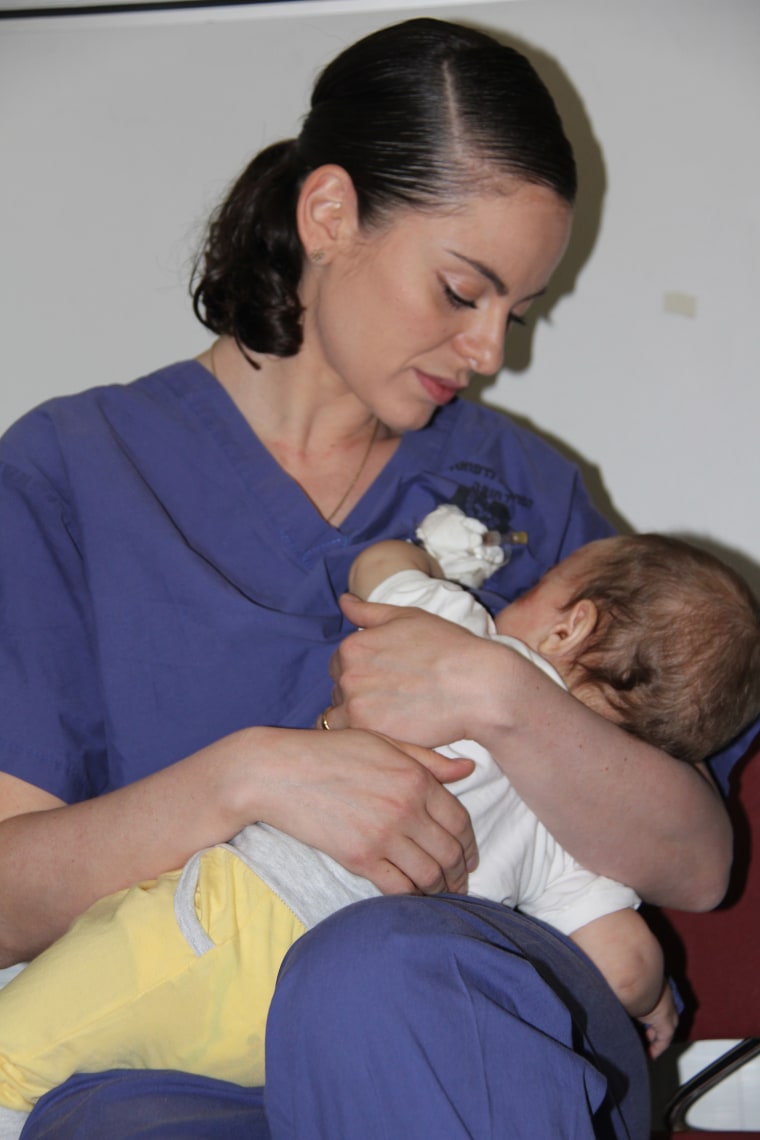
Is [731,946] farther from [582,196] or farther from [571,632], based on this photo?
[582,196]

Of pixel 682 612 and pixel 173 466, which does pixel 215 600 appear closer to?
pixel 173 466

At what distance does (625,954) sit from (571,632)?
14.4 inches

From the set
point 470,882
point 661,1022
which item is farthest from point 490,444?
point 661,1022

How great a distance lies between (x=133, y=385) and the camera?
5.27ft

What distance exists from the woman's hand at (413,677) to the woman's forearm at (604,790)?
0.08ft

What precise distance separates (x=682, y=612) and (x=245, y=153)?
1288mm

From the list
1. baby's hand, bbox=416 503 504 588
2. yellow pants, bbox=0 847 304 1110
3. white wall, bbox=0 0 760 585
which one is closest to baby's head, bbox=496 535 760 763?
baby's hand, bbox=416 503 504 588

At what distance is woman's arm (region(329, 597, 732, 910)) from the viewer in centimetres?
124

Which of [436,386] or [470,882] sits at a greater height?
[436,386]

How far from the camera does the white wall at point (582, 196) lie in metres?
2.11

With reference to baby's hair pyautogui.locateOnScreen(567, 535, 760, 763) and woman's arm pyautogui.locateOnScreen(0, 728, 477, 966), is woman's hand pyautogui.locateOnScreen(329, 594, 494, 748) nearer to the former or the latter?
woman's arm pyautogui.locateOnScreen(0, 728, 477, 966)

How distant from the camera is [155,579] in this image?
1405 mm

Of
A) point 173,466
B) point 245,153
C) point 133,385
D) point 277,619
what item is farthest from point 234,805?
point 245,153

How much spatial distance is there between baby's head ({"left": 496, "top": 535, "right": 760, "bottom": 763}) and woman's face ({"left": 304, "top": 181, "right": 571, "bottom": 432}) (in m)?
0.31
